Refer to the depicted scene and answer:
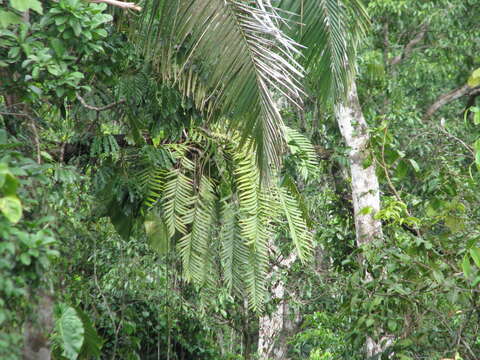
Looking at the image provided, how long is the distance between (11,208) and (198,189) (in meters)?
3.45

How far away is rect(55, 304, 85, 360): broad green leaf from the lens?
4.05 m

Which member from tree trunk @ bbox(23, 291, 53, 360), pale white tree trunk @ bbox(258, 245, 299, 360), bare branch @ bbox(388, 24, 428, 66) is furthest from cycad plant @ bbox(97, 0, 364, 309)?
bare branch @ bbox(388, 24, 428, 66)

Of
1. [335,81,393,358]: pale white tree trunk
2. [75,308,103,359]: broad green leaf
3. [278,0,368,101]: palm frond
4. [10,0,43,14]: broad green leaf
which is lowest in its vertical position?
[75,308,103,359]: broad green leaf

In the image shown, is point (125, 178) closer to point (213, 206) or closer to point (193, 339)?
point (213, 206)

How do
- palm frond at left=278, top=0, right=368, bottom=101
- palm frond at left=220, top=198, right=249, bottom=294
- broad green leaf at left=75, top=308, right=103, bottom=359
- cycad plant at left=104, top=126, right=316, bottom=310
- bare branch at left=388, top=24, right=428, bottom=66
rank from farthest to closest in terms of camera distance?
bare branch at left=388, top=24, right=428, bottom=66, palm frond at left=220, top=198, right=249, bottom=294, cycad plant at left=104, top=126, right=316, bottom=310, palm frond at left=278, top=0, right=368, bottom=101, broad green leaf at left=75, top=308, right=103, bottom=359

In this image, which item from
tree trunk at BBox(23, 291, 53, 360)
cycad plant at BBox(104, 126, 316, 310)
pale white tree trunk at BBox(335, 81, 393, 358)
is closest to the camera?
tree trunk at BBox(23, 291, 53, 360)

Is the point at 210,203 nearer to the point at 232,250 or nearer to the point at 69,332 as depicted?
the point at 232,250

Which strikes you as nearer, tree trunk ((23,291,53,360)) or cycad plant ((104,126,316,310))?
tree trunk ((23,291,53,360))

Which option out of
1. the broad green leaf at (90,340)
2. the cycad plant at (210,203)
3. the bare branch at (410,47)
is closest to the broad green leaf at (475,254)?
the cycad plant at (210,203)

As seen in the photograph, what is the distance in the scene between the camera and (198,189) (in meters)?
6.29

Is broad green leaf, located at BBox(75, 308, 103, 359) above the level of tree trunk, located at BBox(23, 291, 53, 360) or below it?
below

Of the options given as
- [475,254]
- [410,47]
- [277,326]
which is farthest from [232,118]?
[410,47]

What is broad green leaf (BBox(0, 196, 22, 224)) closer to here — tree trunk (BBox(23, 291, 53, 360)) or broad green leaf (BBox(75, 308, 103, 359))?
tree trunk (BBox(23, 291, 53, 360))

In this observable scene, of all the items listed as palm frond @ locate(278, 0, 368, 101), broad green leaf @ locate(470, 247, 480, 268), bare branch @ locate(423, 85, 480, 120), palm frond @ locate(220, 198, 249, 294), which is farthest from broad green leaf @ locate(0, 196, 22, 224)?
bare branch @ locate(423, 85, 480, 120)
